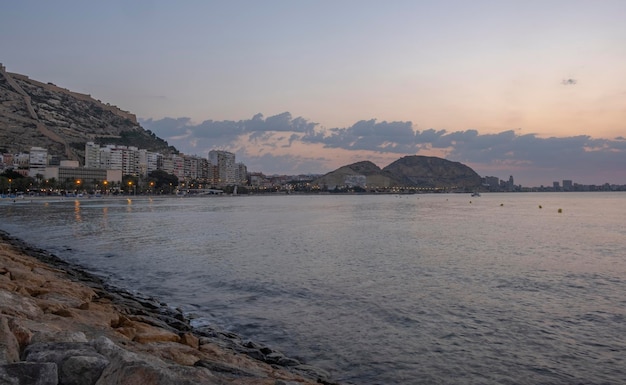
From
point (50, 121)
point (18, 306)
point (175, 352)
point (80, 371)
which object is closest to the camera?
point (80, 371)

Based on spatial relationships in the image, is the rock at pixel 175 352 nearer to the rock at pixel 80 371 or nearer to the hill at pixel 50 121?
the rock at pixel 80 371

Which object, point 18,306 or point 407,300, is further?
point 407,300

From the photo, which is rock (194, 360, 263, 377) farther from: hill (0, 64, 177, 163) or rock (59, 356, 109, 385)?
hill (0, 64, 177, 163)

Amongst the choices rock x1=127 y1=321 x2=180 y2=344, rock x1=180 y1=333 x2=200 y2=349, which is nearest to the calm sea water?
rock x1=180 y1=333 x2=200 y2=349

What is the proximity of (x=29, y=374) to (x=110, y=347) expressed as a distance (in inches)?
36.3

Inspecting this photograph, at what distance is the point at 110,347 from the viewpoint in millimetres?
4281

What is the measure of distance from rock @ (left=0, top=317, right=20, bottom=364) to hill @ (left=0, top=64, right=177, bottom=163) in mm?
159515

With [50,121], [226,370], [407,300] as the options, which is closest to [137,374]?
[226,370]

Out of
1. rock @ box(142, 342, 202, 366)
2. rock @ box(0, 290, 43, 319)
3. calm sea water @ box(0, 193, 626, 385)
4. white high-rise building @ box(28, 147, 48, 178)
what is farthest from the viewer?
white high-rise building @ box(28, 147, 48, 178)

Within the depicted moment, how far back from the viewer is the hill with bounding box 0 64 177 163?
147500 mm

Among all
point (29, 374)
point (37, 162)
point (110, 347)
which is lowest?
point (110, 347)

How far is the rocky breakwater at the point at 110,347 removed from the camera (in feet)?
11.5

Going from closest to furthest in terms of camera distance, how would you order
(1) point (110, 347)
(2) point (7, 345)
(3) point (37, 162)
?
(2) point (7, 345) → (1) point (110, 347) → (3) point (37, 162)

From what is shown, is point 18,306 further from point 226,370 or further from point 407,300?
point 407,300
